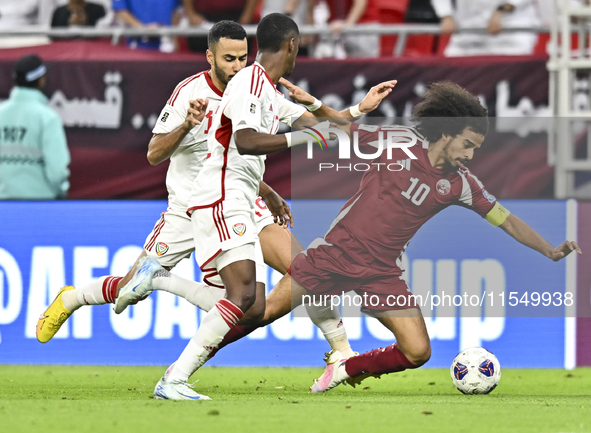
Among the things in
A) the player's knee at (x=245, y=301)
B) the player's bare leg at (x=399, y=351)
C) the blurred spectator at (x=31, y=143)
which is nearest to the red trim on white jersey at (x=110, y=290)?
the player's knee at (x=245, y=301)

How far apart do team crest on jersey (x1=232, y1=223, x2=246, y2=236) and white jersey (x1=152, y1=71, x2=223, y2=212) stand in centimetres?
91

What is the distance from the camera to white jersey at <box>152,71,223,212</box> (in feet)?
19.1

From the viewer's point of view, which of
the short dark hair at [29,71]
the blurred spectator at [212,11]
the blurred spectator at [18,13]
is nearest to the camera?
the short dark hair at [29,71]

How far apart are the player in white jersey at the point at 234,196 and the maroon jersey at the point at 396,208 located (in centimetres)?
77

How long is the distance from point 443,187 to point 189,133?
162 centimetres

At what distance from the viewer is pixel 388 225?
19.4 ft

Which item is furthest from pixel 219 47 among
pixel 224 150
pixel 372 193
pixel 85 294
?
pixel 85 294

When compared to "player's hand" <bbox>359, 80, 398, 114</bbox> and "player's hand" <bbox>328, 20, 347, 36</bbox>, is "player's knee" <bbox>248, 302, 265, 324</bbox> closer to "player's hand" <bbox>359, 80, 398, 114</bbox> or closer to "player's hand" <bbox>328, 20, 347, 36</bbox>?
"player's hand" <bbox>359, 80, 398, 114</bbox>

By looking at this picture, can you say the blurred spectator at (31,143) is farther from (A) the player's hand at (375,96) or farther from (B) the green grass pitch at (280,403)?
(A) the player's hand at (375,96)

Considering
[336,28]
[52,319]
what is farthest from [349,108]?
[336,28]

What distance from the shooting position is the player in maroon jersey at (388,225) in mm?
5844

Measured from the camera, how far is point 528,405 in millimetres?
5137

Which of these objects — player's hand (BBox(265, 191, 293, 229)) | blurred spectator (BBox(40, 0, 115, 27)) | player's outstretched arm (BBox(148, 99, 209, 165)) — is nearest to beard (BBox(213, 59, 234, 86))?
player's outstretched arm (BBox(148, 99, 209, 165))

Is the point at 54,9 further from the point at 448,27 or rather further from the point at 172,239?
the point at 172,239
